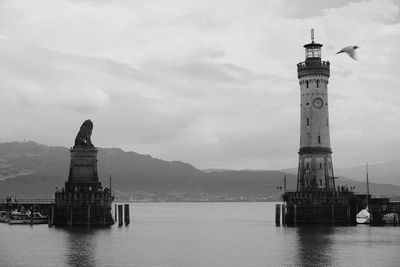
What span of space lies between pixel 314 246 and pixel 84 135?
47760 millimetres

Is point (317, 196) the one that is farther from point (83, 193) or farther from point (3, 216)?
point (3, 216)

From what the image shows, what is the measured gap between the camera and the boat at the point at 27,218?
5153 inches

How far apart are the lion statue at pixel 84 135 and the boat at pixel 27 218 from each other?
76.7ft

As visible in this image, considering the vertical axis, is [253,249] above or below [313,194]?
below

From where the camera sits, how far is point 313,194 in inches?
4235

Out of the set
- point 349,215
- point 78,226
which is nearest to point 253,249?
point 349,215

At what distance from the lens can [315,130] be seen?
109 meters

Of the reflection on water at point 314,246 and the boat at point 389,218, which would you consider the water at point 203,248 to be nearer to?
the reflection on water at point 314,246

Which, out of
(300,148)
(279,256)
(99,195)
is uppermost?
(300,148)

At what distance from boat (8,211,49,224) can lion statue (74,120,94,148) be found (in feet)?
76.7

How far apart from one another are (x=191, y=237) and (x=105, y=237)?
17.0 m

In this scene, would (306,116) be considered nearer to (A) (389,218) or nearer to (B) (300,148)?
(B) (300,148)

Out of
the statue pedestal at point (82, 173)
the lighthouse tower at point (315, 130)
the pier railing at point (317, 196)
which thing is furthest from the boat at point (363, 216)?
the statue pedestal at point (82, 173)

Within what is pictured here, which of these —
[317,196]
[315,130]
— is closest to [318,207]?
[317,196]
